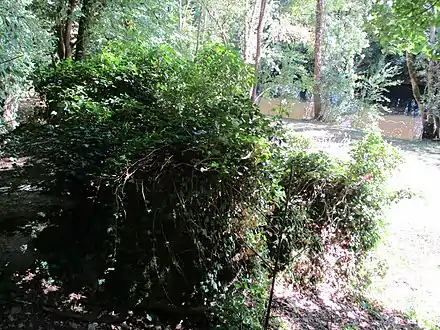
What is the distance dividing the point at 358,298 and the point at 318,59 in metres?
11.0

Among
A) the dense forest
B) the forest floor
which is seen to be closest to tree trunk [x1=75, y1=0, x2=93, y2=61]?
the dense forest

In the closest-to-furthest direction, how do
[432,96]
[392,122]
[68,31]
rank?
[68,31] → [432,96] → [392,122]

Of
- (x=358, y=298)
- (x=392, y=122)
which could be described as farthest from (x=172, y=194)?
(x=392, y=122)

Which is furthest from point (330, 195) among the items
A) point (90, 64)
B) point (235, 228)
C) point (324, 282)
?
point (90, 64)

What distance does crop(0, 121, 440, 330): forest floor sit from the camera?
2.24 m

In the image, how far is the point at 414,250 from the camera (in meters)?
5.27

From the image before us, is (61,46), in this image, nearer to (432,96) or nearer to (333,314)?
(333,314)

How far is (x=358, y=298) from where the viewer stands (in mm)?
3805

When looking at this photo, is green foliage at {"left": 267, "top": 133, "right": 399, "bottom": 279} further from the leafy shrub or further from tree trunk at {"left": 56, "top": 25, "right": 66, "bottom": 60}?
tree trunk at {"left": 56, "top": 25, "right": 66, "bottom": 60}

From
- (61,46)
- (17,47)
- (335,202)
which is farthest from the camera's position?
(61,46)

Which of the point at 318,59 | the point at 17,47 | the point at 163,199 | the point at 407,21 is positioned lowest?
the point at 163,199

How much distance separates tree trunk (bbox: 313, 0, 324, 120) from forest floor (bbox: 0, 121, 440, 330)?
6568mm

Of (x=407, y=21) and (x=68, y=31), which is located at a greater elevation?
(x=68, y=31)

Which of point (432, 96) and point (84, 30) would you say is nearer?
point (84, 30)
